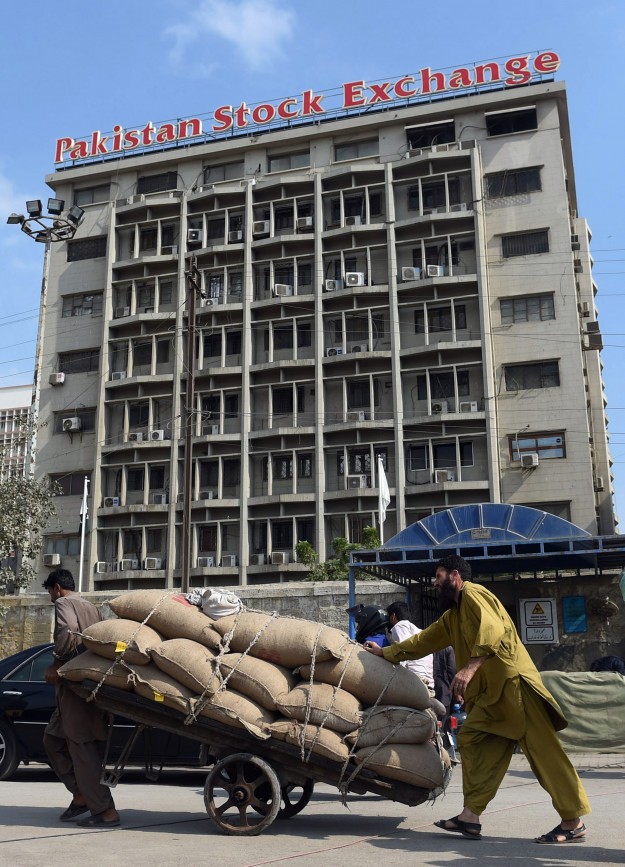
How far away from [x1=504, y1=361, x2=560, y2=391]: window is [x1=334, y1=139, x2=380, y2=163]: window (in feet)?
42.3

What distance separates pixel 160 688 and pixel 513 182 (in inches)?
1445

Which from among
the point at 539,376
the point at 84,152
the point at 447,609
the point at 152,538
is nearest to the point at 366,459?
the point at 539,376

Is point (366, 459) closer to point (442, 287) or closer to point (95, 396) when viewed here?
point (442, 287)

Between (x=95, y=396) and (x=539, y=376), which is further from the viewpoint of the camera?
(x=95, y=396)

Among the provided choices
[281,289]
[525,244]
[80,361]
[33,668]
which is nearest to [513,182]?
[525,244]

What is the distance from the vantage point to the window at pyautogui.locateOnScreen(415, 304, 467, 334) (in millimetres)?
37906

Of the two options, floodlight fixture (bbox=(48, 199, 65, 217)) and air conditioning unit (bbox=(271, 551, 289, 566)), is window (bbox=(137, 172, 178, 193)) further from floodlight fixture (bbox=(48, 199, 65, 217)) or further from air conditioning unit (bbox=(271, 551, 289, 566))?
floodlight fixture (bbox=(48, 199, 65, 217))

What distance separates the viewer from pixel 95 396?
42.0 metres

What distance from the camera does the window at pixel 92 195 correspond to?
4525 cm

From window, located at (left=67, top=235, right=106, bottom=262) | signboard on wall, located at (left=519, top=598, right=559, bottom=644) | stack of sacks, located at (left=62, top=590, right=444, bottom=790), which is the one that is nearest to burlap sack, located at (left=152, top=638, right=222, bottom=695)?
stack of sacks, located at (left=62, top=590, right=444, bottom=790)

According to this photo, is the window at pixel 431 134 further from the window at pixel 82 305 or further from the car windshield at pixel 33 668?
the car windshield at pixel 33 668

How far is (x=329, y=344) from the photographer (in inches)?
1543

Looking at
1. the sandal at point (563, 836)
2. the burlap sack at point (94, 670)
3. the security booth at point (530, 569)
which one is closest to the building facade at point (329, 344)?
the security booth at point (530, 569)

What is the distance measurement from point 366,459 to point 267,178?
15.0m
